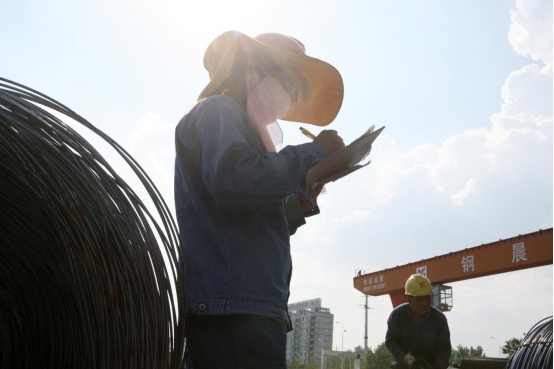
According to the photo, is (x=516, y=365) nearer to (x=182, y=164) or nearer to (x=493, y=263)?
(x=182, y=164)

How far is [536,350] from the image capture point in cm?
278

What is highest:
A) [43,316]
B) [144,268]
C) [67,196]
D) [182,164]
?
[182,164]

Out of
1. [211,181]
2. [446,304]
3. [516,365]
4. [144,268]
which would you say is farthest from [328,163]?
[446,304]

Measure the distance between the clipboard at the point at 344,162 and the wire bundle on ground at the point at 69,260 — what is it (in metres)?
0.46

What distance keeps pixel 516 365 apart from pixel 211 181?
8.27 ft

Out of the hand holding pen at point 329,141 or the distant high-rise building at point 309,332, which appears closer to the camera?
the hand holding pen at point 329,141

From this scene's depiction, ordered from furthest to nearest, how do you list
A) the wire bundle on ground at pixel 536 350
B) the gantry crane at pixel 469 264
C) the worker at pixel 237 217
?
the gantry crane at pixel 469 264 < the wire bundle on ground at pixel 536 350 < the worker at pixel 237 217

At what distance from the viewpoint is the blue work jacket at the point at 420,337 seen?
430 cm

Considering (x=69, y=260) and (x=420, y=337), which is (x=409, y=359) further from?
(x=69, y=260)

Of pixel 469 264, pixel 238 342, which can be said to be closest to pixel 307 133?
pixel 238 342

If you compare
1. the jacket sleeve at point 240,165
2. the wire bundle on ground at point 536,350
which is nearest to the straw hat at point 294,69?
the jacket sleeve at point 240,165

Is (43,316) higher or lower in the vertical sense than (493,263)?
lower

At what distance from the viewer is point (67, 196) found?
1036 millimetres

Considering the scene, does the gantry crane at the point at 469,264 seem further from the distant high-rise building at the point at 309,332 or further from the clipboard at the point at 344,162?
the distant high-rise building at the point at 309,332
